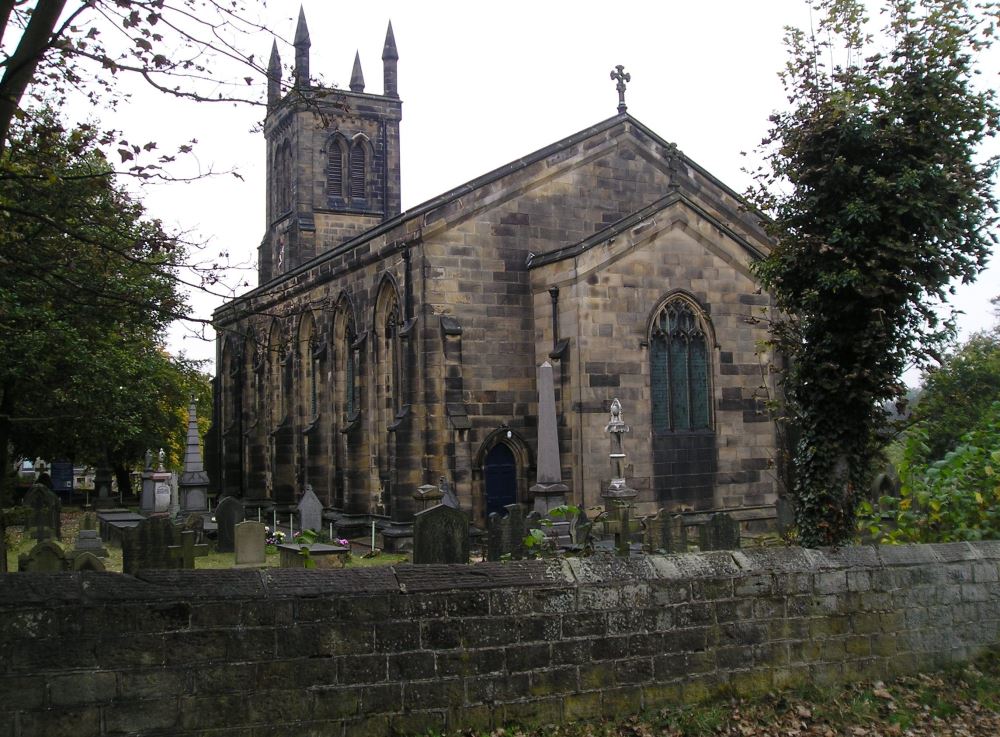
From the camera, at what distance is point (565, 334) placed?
67.3ft

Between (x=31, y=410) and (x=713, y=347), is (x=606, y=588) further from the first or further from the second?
(x=31, y=410)

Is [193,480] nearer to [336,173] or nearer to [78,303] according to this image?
[336,173]

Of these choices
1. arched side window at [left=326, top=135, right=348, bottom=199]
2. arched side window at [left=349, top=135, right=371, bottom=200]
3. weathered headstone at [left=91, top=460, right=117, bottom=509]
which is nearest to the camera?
weathered headstone at [left=91, top=460, right=117, bottom=509]

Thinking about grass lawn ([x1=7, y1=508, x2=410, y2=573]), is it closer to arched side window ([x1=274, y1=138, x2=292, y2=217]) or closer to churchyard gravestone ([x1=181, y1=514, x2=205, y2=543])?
churchyard gravestone ([x1=181, y1=514, x2=205, y2=543])

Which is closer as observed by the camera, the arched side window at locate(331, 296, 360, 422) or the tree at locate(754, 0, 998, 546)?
the tree at locate(754, 0, 998, 546)

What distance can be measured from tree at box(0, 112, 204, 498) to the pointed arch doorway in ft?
22.9

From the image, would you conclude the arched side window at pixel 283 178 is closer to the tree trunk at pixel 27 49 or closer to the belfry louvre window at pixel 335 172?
the belfry louvre window at pixel 335 172

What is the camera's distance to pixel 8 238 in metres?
8.69

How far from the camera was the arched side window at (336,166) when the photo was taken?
129 ft

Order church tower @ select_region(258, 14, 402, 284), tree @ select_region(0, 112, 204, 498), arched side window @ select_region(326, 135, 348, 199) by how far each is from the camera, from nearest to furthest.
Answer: tree @ select_region(0, 112, 204, 498) < church tower @ select_region(258, 14, 402, 284) < arched side window @ select_region(326, 135, 348, 199)

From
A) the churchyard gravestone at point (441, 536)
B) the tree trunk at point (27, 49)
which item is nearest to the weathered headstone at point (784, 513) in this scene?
the churchyard gravestone at point (441, 536)

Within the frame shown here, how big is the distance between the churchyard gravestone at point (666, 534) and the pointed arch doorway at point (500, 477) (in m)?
4.85

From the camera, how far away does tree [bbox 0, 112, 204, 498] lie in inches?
312

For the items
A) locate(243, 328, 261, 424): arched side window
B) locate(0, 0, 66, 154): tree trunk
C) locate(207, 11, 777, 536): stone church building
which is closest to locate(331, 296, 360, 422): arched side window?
locate(207, 11, 777, 536): stone church building
